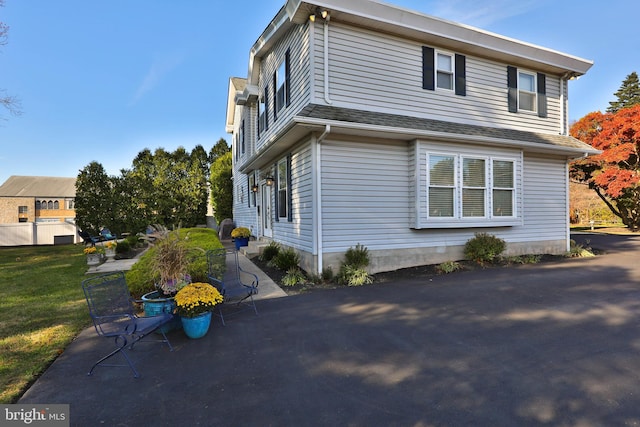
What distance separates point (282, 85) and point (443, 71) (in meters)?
4.63

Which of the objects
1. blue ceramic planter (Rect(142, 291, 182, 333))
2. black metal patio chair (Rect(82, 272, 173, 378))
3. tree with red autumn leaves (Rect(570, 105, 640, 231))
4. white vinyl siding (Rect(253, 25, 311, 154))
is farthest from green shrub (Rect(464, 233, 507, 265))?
tree with red autumn leaves (Rect(570, 105, 640, 231))

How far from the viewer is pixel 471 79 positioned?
8.91 m

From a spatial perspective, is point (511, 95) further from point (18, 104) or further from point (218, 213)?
point (218, 213)

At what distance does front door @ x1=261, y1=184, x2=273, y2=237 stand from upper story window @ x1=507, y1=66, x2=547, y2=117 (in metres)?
8.44

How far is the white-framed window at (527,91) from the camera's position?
9.66 metres

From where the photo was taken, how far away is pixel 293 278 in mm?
6883

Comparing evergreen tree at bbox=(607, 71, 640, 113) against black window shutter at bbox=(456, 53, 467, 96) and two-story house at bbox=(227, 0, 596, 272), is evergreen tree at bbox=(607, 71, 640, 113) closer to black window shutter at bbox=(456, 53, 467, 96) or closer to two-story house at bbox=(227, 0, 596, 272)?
two-story house at bbox=(227, 0, 596, 272)

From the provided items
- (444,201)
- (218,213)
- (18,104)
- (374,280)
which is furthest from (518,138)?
(218,213)

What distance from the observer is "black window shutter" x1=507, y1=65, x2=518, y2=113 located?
943 cm

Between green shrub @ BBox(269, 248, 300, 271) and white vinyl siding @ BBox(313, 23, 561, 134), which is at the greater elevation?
white vinyl siding @ BBox(313, 23, 561, 134)

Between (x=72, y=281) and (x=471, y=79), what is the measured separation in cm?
1191

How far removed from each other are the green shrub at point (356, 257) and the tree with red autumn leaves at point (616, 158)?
17700 millimetres

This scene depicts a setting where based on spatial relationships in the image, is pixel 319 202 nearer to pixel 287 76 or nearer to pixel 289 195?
pixel 289 195

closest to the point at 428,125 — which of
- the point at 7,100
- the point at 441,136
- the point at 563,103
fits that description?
the point at 441,136
